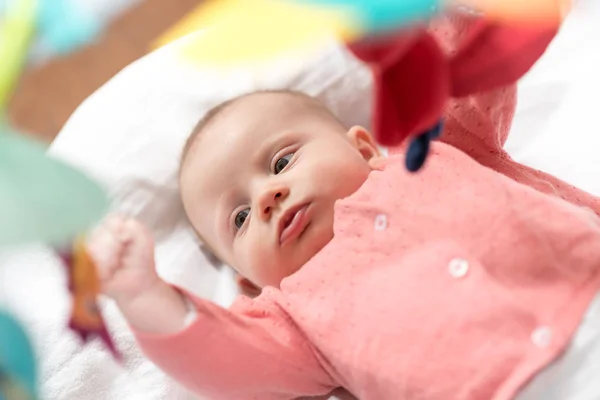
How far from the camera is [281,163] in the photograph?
2.42 ft

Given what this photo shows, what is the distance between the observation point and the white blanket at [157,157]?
81cm

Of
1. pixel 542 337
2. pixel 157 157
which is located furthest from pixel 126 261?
pixel 157 157

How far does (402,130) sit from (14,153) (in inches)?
7.1

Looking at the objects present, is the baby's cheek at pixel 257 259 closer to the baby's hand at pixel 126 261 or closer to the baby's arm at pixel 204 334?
the baby's arm at pixel 204 334

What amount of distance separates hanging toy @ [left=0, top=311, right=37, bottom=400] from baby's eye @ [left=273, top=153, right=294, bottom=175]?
44cm

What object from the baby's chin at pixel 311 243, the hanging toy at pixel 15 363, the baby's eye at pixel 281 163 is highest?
the hanging toy at pixel 15 363

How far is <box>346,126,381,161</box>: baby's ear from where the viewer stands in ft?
2.68

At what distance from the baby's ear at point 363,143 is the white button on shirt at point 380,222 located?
14cm

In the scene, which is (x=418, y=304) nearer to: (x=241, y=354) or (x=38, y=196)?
(x=241, y=354)

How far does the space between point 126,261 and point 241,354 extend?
188mm

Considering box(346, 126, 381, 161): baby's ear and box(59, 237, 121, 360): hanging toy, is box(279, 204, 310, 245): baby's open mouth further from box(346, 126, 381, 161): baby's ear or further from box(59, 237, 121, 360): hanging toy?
box(59, 237, 121, 360): hanging toy

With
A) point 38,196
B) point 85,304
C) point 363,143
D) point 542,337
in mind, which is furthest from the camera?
point 363,143

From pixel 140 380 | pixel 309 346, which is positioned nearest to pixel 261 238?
pixel 309 346

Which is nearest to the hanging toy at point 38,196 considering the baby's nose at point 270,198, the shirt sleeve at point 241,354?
the shirt sleeve at point 241,354
